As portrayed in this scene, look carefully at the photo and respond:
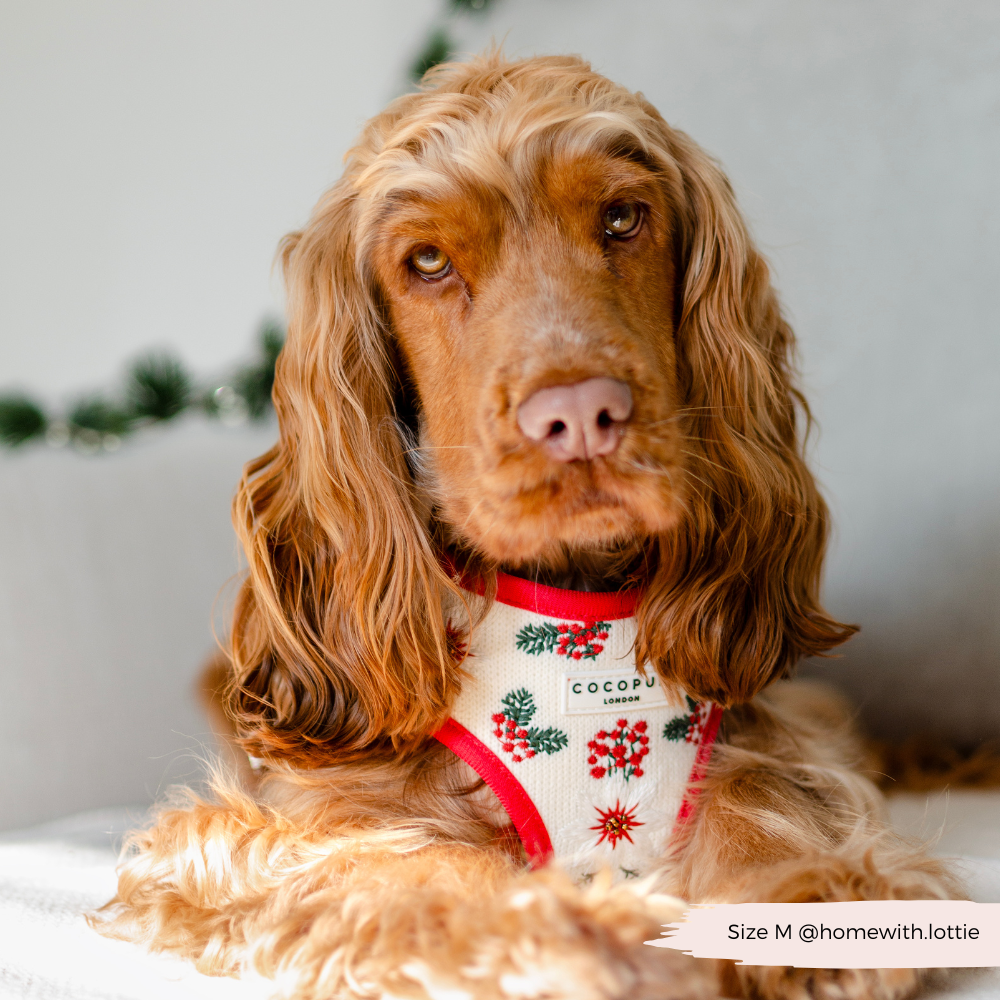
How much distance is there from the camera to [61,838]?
1977mm

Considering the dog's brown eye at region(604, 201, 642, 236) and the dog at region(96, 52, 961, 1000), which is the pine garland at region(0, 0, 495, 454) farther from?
the dog's brown eye at region(604, 201, 642, 236)

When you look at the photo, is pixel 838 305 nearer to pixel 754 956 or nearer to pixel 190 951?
pixel 754 956

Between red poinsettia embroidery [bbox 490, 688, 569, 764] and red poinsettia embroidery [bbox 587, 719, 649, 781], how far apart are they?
0.05m

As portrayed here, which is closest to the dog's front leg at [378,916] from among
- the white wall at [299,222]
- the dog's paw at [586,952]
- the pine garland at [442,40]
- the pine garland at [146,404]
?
the dog's paw at [586,952]

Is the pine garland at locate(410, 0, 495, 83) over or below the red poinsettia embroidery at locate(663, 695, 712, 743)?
over

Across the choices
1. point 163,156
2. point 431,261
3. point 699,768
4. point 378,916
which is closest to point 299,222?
point 163,156

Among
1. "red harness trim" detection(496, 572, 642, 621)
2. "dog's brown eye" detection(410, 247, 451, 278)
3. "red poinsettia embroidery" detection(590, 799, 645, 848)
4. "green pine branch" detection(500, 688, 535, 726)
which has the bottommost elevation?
"red poinsettia embroidery" detection(590, 799, 645, 848)

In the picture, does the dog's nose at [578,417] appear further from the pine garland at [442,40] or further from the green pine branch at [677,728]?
the pine garland at [442,40]

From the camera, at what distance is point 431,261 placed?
4.71ft

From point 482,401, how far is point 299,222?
6.61ft

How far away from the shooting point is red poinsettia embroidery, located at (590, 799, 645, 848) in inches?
55.9

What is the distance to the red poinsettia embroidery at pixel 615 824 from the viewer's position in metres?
1.42

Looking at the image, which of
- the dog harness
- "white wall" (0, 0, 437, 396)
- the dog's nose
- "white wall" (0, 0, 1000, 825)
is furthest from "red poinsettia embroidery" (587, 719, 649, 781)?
"white wall" (0, 0, 437, 396)

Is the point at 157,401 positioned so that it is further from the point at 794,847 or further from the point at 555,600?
the point at 794,847
